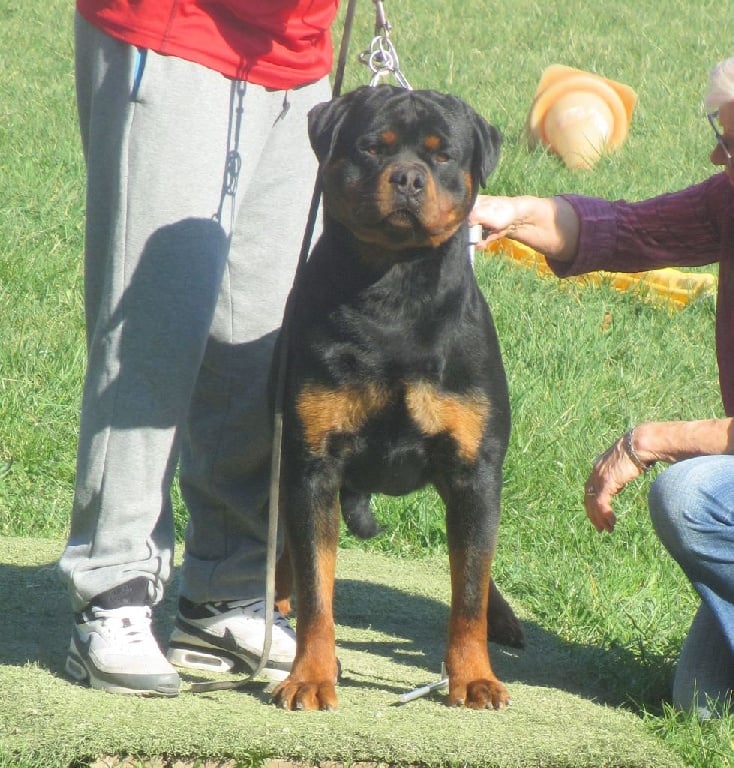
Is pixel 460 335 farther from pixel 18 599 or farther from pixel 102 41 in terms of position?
pixel 18 599

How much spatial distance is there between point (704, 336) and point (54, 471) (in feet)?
11.1

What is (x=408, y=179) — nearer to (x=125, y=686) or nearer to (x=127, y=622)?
(x=127, y=622)

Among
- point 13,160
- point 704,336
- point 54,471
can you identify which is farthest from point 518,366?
point 13,160

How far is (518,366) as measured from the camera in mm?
5645

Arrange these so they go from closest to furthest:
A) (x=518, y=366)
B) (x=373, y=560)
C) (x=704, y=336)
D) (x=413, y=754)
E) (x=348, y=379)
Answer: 1. (x=413, y=754)
2. (x=348, y=379)
3. (x=373, y=560)
4. (x=518, y=366)
5. (x=704, y=336)

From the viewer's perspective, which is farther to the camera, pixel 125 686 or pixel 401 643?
pixel 401 643

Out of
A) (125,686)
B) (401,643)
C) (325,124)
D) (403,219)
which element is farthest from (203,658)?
(325,124)

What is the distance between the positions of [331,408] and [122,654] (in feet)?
2.45

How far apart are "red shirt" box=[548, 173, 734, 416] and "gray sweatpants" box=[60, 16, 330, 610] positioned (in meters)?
0.85

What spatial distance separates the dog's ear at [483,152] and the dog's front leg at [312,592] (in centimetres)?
83

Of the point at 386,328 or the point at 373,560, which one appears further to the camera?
the point at 373,560

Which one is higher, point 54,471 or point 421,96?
point 421,96

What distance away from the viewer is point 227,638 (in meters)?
3.17

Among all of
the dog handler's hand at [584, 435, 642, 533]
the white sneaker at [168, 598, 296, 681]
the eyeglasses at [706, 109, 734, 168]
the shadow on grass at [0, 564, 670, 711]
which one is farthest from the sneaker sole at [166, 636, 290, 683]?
the eyeglasses at [706, 109, 734, 168]
